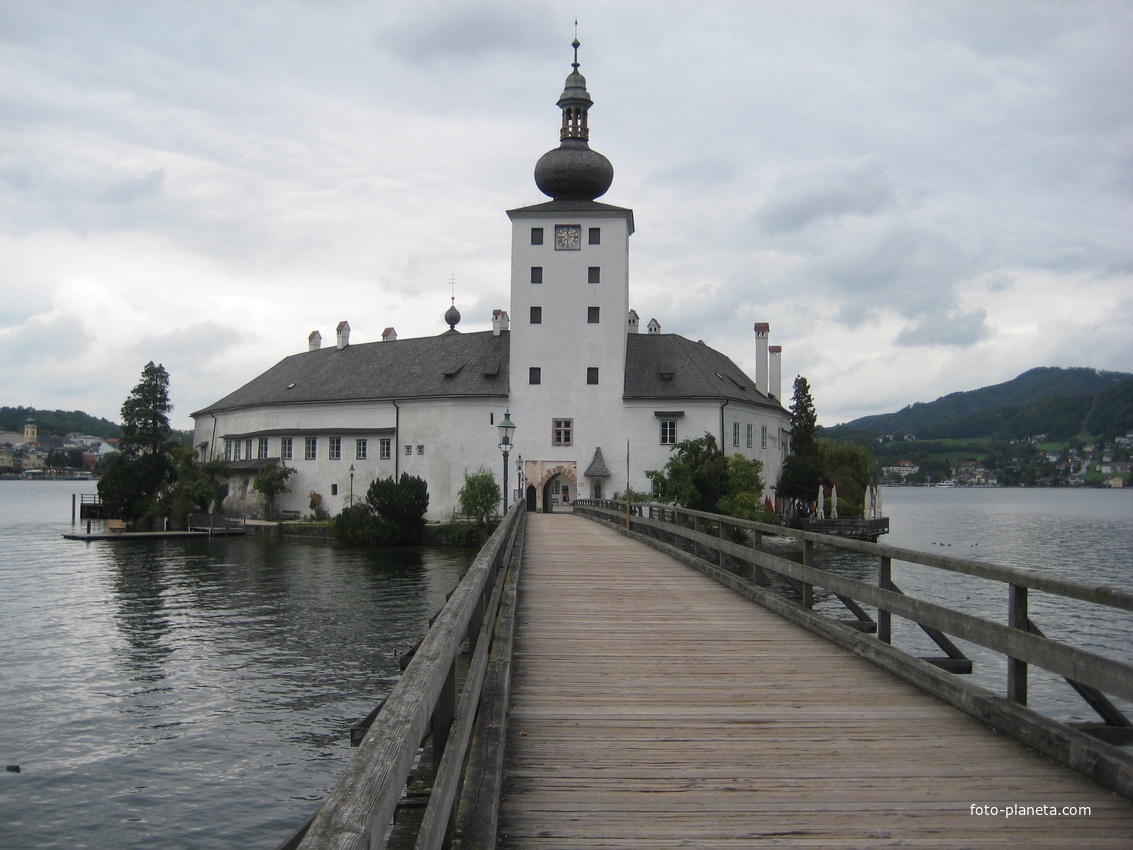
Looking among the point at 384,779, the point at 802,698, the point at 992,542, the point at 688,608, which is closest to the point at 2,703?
the point at 688,608

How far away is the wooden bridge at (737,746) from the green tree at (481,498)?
41.1m

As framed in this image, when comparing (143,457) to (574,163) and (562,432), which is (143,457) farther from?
(574,163)

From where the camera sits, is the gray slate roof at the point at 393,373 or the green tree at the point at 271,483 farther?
the green tree at the point at 271,483

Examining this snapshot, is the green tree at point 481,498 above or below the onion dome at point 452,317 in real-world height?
below

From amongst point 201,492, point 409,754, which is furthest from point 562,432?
point 409,754

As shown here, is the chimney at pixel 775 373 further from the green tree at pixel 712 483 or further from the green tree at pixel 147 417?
the green tree at pixel 147 417

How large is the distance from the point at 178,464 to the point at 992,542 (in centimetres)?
5415

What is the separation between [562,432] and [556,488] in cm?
315

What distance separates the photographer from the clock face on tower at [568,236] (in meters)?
52.4

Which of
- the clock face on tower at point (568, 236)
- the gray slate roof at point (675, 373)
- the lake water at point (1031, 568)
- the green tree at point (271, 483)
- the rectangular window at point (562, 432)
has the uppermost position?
the clock face on tower at point (568, 236)

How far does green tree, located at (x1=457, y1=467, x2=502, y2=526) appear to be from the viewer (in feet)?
165

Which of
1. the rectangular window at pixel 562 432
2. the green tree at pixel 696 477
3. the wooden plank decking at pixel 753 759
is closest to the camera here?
the wooden plank decking at pixel 753 759

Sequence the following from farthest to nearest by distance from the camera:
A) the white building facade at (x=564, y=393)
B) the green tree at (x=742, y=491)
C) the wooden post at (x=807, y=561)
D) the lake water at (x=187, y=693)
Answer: the white building facade at (x=564, y=393)
the green tree at (x=742, y=491)
the lake water at (x=187, y=693)
the wooden post at (x=807, y=561)

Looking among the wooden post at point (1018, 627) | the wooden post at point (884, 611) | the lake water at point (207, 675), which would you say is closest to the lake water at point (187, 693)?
the lake water at point (207, 675)
